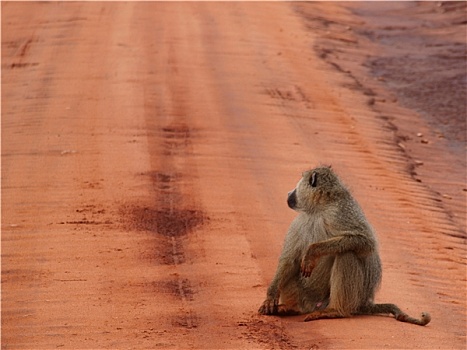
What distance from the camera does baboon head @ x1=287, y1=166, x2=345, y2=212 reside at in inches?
368

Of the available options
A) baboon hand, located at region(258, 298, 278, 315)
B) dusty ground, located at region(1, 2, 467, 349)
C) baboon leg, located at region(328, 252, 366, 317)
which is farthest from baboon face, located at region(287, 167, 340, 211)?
dusty ground, located at region(1, 2, 467, 349)

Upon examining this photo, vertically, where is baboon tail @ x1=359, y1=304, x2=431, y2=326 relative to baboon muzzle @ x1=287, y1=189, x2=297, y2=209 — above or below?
below

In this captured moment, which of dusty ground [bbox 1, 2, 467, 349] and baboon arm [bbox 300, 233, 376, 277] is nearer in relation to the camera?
baboon arm [bbox 300, 233, 376, 277]

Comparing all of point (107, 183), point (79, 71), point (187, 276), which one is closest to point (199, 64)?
point (79, 71)

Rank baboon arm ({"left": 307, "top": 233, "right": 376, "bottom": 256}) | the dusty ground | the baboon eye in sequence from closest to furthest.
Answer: baboon arm ({"left": 307, "top": 233, "right": 376, "bottom": 256}) → the baboon eye → the dusty ground

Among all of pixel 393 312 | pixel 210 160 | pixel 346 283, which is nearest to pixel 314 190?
pixel 346 283

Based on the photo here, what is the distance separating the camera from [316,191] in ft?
A: 30.7

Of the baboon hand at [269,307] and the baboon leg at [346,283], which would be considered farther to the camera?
the baboon hand at [269,307]

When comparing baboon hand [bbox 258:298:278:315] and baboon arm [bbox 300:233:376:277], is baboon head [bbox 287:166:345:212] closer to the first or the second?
baboon arm [bbox 300:233:376:277]

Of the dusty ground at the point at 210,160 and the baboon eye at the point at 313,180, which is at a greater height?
the baboon eye at the point at 313,180

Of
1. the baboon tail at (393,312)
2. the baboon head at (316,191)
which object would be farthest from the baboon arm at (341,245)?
the baboon tail at (393,312)

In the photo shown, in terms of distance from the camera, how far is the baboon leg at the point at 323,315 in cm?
929

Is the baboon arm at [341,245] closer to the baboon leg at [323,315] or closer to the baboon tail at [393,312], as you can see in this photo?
the baboon leg at [323,315]

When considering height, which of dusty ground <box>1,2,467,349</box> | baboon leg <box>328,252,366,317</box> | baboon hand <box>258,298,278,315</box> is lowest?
dusty ground <box>1,2,467,349</box>
